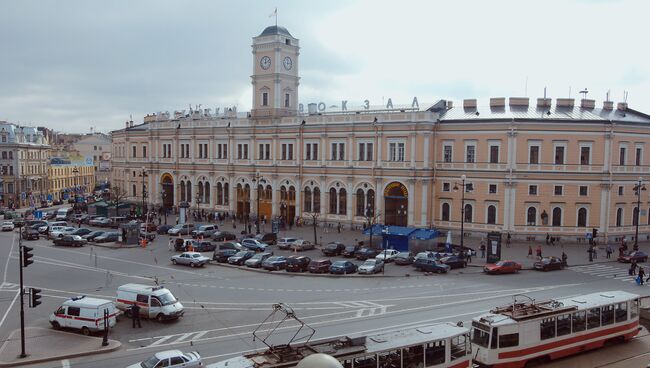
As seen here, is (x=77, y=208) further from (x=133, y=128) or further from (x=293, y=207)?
(x=293, y=207)

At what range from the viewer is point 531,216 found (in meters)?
58.3

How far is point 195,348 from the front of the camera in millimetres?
24891

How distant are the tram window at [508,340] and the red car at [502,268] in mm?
21888

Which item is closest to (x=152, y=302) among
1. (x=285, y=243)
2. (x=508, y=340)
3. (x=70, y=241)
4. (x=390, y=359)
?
(x=390, y=359)

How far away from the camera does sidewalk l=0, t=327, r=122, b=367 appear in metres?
23.3

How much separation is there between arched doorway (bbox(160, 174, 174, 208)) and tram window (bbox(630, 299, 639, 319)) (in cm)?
7189

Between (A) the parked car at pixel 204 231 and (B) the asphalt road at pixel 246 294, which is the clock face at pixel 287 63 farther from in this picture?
(B) the asphalt road at pixel 246 294

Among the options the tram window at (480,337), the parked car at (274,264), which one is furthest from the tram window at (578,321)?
the parked car at (274,264)

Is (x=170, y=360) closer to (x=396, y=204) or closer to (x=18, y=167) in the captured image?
(x=396, y=204)

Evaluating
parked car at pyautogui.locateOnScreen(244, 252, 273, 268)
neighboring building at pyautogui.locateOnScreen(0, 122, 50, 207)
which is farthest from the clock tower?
neighboring building at pyautogui.locateOnScreen(0, 122, 50, 207)

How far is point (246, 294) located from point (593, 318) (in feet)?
65.4

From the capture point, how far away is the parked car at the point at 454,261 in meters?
45.1

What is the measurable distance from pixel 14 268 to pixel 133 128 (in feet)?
171

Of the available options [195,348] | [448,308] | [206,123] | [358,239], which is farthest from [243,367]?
[206,123]
